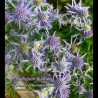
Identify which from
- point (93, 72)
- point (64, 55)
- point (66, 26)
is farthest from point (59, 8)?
point (93, 72)

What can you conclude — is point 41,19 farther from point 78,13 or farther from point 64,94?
point 64,94

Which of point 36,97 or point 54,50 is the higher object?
point 54,50

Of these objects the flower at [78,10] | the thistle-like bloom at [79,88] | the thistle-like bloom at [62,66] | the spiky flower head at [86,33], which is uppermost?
the flower at [78,10]

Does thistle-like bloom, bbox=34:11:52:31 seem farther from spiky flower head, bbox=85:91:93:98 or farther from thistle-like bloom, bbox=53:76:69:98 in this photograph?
spiky flower head, bbox=85:91:93:98

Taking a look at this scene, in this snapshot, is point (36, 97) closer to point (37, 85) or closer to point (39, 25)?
point (37, 85)

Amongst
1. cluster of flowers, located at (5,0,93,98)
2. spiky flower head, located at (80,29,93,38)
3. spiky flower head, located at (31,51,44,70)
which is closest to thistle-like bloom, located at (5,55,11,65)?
cluster of flowers, located at (5,0,93,98)

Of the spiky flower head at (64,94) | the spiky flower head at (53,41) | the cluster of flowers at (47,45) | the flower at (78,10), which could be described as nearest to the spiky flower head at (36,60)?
the cluster of flowers at (47,45)

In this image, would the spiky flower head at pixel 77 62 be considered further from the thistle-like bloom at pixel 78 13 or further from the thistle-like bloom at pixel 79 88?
the thistle-like bloom at pixel 78 13

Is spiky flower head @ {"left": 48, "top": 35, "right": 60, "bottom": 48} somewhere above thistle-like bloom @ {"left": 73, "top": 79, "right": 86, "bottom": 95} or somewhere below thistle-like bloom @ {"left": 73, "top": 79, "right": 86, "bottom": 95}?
above
